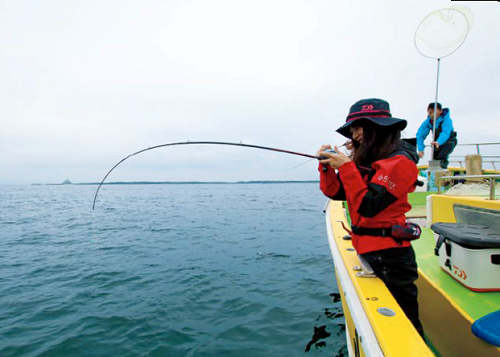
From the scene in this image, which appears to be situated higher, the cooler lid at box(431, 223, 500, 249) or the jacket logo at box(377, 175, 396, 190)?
the jacket logo at box(377, 175, 396, 190)

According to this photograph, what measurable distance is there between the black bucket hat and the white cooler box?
1.24m

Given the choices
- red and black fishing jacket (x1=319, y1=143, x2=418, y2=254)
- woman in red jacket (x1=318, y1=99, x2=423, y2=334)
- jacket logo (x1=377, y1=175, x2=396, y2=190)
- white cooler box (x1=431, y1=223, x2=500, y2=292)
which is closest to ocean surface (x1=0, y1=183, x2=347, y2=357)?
white cooler box (x1=431, y1=223, x2=500, y2=292)

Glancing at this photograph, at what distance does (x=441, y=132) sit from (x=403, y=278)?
246 inches

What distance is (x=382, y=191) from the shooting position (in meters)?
1.83

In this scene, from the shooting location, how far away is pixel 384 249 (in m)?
2.05

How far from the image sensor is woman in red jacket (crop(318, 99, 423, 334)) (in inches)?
73.1

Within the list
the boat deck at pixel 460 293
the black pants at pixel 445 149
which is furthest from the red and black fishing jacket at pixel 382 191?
the black pants at pixel 445 149

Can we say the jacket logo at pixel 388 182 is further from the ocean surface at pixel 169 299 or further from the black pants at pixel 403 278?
the ocean surface at pixel 169 299

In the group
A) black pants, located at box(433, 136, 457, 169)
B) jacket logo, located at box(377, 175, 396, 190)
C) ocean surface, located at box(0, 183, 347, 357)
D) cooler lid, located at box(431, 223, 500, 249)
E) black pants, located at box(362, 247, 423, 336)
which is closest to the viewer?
jacket logo, located at box(377, 175, 396, 190)

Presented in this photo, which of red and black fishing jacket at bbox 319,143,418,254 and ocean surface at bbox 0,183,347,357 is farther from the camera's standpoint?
ocean surface at bbox 0,183,347,357

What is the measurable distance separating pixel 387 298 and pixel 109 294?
18.3 ft

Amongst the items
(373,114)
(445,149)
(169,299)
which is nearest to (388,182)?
(373,114)

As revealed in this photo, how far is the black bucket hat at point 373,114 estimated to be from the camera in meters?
1.92

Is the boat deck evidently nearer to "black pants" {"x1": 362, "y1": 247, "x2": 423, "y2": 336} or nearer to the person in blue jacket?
"black pants" {"x1": 362, "y1": 247, "x2": 423, "y2": 336}
